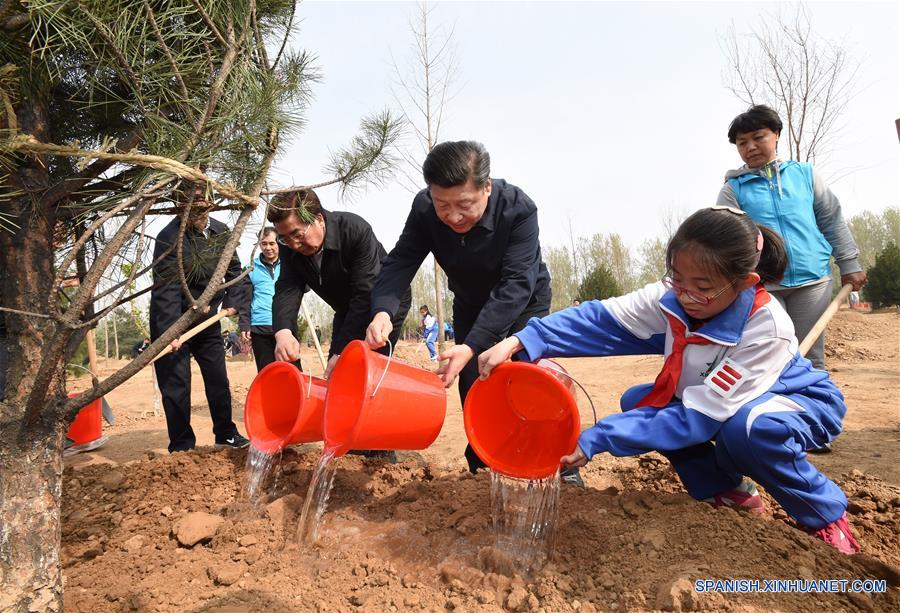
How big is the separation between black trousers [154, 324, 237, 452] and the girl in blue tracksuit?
2218 millimetres

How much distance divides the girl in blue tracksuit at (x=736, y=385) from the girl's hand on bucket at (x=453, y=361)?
3.7 inches

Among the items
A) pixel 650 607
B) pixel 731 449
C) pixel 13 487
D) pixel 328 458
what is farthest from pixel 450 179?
pixel 13 487

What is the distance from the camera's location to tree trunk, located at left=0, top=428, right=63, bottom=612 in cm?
161

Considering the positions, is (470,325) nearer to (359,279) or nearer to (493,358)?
(359,279)

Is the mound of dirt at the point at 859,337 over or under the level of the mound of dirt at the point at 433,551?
under

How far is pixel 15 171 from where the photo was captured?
1.73 meters

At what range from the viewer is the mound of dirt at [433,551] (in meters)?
1.55

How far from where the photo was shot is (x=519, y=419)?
6.98 feet

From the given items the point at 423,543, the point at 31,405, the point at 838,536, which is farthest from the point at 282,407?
the point at 838,536

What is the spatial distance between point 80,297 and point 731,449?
1917 mm

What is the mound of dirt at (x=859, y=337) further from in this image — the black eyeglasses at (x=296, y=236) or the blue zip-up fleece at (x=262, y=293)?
the black eyeglasses at (x=296, y=236)

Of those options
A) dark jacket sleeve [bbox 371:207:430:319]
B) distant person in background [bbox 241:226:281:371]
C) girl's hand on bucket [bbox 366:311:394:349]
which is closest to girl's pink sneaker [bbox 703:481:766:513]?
girl's hand on bucket [bbox 366:311:394:349]

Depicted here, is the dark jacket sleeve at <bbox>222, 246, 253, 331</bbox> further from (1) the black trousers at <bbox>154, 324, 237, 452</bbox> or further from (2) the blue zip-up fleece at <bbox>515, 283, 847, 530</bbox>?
(2) the blue zip-up fleece at <bbox>515, 283, 847, 530</bbox>

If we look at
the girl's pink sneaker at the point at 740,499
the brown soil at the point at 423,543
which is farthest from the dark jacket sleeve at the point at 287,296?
the girl's pink sneaker at the point at 740,499
